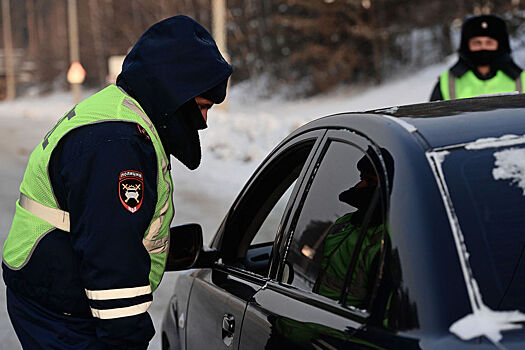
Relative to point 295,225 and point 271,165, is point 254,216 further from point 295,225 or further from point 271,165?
point 295,225

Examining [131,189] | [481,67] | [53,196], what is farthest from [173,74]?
[481,67]

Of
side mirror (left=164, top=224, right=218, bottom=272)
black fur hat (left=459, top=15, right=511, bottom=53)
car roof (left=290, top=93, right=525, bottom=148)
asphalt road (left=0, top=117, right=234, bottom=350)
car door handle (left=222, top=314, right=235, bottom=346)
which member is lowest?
asphalt road (left=0, top=117, right=234, bottom=350)

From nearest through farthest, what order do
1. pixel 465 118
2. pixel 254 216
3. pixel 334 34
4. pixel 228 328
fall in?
pixel 465 118, pixel 228 328, pixel 254 216, pixel 334 34

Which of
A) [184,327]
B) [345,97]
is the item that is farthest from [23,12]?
[184,327]

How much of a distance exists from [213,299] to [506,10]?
2547 centimetres

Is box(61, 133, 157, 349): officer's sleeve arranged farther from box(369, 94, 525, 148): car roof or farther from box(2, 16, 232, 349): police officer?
box(369, 94, 525, 148): car roof

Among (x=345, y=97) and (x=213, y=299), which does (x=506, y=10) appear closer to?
(x=345, y=97)

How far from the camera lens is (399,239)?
1810mm

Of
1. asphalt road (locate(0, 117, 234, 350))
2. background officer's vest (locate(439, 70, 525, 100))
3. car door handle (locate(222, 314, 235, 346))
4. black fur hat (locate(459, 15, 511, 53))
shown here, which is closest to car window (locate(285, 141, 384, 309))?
car door handle (locate(222, 314, 235, 346))

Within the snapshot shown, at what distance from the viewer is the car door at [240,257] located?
8.68 feet

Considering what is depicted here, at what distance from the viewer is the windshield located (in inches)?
69.1

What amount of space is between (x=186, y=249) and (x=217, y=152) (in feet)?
45.7

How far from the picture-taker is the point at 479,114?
219cm

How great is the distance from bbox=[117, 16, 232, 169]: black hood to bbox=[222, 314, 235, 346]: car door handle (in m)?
0.59
